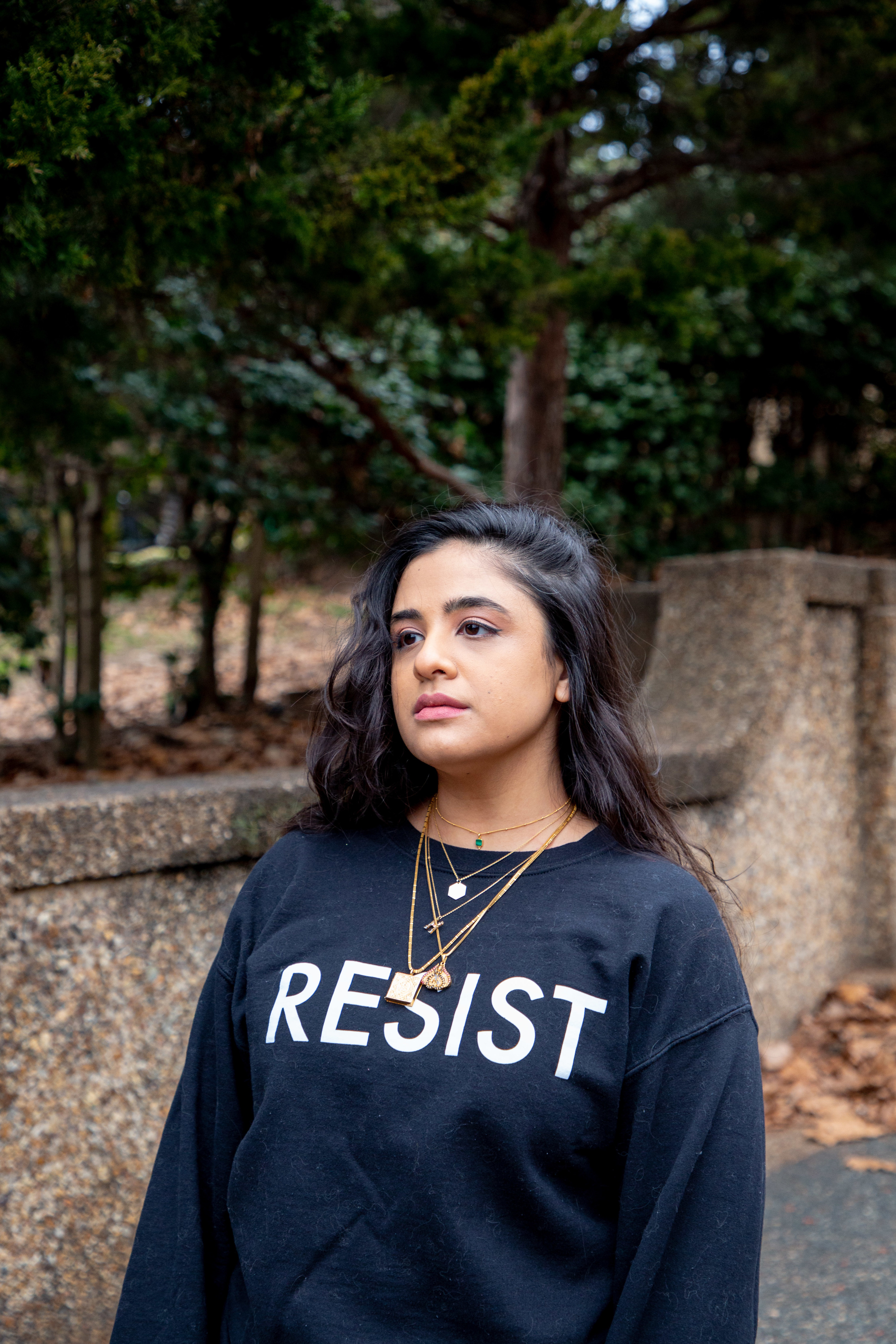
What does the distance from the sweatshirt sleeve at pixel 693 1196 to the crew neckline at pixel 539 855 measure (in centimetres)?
30

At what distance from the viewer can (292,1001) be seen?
1.42 metres

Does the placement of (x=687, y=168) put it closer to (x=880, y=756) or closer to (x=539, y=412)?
(x=539, y=412)

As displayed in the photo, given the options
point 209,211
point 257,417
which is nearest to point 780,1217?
point 209,211

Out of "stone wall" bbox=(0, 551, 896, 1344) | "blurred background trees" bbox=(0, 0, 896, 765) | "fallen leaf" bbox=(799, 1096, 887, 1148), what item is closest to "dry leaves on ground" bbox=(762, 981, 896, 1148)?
"fallen leaf" bbox=(799, 1096, 887, 1148)

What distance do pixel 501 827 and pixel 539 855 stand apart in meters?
0.09

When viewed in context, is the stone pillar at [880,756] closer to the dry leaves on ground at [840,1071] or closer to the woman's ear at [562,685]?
the dry leaves on ground at [840,1071]

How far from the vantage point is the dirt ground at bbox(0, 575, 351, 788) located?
420cm

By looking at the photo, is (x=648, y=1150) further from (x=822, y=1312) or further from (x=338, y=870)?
(x=822, y=1312)

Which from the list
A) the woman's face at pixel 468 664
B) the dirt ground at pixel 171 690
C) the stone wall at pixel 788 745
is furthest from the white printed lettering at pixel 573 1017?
the stone wall at pixel 788 745

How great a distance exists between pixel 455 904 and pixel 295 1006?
0.27m

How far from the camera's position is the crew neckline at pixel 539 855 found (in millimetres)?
1515

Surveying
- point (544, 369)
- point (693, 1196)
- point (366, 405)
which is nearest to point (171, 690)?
point (366, 405)

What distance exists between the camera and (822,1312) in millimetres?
A: 2232

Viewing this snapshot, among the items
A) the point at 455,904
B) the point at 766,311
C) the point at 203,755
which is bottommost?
the point at 203,755
